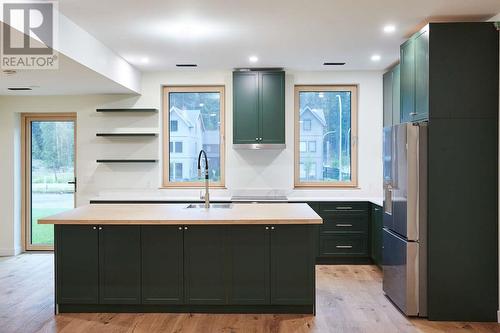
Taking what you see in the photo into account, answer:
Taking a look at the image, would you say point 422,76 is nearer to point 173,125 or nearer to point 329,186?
point 329,186

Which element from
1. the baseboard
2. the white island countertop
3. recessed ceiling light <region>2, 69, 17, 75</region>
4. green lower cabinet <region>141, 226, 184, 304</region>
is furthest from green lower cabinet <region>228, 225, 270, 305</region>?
Answer: the baseboard

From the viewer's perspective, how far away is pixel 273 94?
589 cm

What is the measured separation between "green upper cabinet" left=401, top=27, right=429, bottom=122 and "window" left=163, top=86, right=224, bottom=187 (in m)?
2.78

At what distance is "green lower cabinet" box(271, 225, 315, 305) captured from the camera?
3.78 meters

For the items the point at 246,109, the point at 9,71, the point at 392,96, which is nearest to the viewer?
the point at 9,71

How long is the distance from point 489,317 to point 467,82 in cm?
196

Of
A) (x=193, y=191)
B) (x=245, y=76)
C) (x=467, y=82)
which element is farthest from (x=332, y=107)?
(x=467, y=82)

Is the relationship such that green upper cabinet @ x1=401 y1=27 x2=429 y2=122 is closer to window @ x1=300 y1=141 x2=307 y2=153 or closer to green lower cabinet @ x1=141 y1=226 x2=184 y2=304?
window @ x1=300 y1=141 x2=307 y2=153

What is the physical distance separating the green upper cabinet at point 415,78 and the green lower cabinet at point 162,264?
2346mm

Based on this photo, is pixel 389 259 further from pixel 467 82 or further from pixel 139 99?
pixel 139 99

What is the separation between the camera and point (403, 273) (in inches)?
150

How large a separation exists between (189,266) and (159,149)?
2774 millimetres

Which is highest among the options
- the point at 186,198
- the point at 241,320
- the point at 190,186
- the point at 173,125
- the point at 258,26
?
the point at 258,26

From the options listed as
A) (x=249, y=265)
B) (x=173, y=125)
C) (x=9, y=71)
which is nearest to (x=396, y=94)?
(x=249, y=265)
